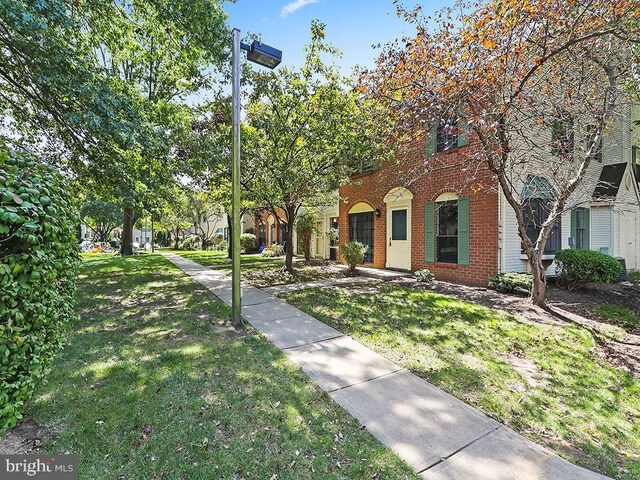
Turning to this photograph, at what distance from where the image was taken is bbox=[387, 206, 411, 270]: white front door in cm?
1072

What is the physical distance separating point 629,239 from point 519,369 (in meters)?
12.8

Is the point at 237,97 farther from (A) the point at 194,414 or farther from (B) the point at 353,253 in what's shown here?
(B) the point at 353,253

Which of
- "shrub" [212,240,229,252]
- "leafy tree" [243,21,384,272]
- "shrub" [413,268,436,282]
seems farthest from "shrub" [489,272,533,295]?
"shrub" [212,240,229,252]

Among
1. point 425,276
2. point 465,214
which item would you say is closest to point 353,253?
point 425,276

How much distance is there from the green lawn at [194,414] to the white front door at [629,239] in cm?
1429

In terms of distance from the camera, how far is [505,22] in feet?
14.9

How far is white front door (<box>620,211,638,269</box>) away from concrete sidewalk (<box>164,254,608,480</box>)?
43.2 feet

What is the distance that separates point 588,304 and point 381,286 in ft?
15.2

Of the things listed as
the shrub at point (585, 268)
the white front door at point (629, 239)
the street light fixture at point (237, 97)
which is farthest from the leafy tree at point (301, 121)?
the white front door at point (629, 239)

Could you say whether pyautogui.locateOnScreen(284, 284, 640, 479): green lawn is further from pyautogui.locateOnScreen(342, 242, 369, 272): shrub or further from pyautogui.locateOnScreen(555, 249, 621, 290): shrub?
pyautogui.locateOnScreen(342, 242, 369, 272): shrub

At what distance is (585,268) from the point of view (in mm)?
7691

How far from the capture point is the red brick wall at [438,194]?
819cm

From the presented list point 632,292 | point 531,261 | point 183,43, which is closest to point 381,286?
point 531,261

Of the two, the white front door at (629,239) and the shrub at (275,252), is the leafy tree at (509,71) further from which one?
the shrub at (275,252)
